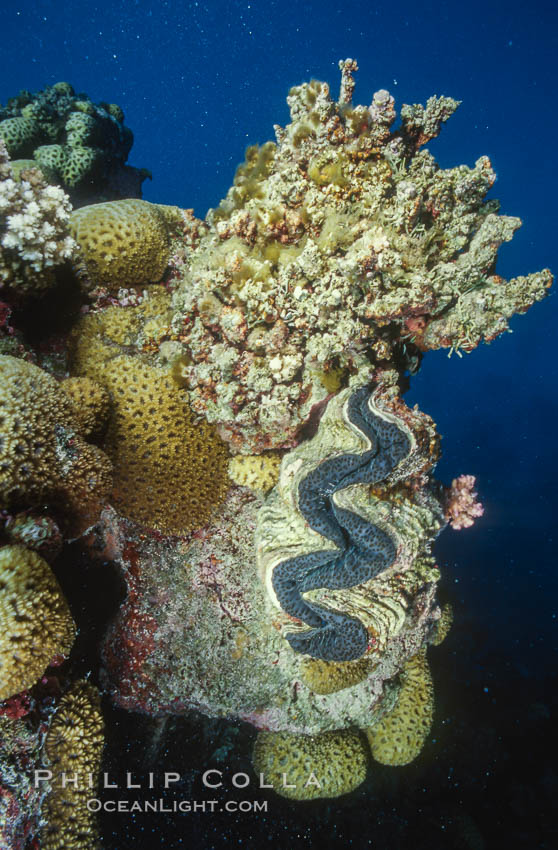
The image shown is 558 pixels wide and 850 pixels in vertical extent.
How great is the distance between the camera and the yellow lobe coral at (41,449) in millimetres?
2260

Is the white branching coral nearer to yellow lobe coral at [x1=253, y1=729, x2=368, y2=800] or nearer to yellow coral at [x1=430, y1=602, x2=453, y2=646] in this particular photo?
yellow lobe coral at [x1=253, y1=729, x2=368, y2=800]

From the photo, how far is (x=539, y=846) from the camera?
7266 millimetres

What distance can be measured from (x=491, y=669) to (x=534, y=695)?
39.7 inches

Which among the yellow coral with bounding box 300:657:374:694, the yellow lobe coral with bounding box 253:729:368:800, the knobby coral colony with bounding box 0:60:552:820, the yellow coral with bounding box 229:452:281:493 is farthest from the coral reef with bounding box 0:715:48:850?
the yellow lobe coral with bounding box 253:729:368:800

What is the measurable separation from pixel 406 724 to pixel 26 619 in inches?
183

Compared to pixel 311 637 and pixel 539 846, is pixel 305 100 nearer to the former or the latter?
pixel 311 637

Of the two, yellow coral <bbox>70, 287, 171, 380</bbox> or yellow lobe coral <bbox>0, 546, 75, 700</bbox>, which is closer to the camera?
yellow lobe coral <bbox>0, 546, 75, 700</bbox>

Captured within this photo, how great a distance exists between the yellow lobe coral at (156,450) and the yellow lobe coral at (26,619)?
951 millimetres

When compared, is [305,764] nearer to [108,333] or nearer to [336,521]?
[336,521]

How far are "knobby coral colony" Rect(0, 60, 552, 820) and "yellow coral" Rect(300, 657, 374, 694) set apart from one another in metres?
0.02

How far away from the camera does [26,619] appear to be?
2.08 m

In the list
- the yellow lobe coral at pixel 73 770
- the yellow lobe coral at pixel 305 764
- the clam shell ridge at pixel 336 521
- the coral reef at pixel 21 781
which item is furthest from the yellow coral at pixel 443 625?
the coral reef at pixel 21 781

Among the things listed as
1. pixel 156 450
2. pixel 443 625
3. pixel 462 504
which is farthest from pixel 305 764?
pixel 156 450

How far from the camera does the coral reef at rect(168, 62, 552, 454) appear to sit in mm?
2904
